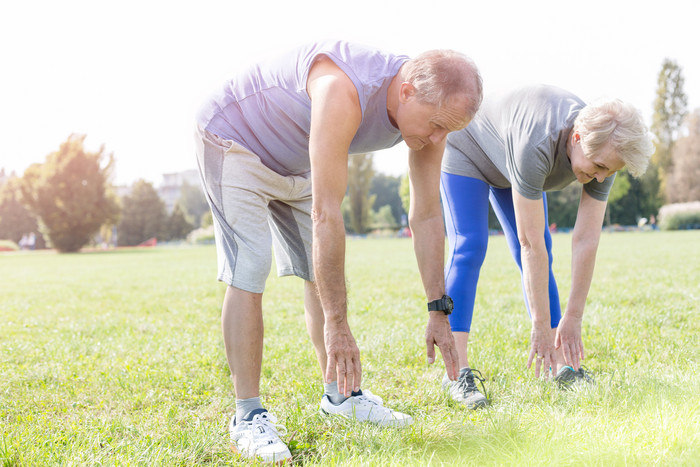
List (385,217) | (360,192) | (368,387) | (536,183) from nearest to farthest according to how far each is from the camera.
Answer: (536,183), (368,387), (360,192), (385,217)

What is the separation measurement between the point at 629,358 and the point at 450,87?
2387 millimetres

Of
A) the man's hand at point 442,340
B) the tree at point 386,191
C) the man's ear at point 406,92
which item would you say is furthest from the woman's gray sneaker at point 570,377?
the tree at point 386,191

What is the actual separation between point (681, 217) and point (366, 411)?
42.9 meters

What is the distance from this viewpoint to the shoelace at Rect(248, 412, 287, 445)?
7.22 ft

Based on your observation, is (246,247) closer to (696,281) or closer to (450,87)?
(450,87)

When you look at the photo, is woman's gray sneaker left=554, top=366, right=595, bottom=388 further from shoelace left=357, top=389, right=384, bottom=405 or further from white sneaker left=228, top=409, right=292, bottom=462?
white sneaker left=228, top=409, right=292, bottom=462

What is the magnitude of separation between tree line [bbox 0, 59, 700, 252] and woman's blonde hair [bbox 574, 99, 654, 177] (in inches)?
1129

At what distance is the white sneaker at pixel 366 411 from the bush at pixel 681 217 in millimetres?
42603

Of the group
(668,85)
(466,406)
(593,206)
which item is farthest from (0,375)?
(668,85)

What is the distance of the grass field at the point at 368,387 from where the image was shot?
6.84 ft

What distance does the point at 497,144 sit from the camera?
301 cm

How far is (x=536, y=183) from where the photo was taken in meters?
2.72

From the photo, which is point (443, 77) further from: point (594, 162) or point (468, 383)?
point (468, 383)

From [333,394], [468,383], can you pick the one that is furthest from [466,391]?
[333,394]
